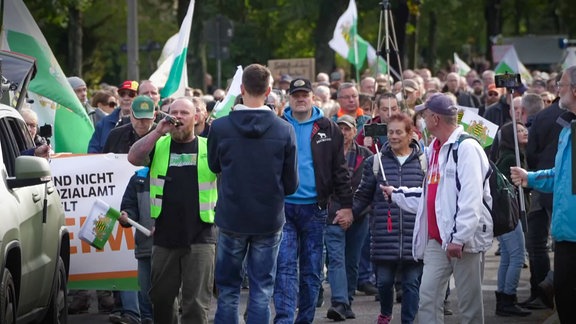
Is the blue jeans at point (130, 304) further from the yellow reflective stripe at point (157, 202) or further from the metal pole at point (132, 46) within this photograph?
the metal pole at point (132, 46)

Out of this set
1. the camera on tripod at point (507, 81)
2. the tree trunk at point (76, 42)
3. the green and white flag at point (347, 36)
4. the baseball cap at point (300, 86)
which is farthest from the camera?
the tree trunk at point (76, 42)

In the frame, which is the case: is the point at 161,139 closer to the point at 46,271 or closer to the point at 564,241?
the point at 46,271

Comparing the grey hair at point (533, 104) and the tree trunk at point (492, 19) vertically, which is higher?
the tree trunk at point (492, 19)

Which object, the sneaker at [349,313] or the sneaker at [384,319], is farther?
the sneaker at [349,313]

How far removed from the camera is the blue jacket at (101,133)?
572 inches

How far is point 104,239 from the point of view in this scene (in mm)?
11656

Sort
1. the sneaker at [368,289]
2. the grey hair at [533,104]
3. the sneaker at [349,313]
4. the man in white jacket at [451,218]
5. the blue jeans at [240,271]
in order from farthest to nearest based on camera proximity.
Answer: the grey hair at [533,104] → the sneaker at [368,289] → the sneaker at [349,313] → the blue jeans at [240,271] → the man in white jacket at [451,218]

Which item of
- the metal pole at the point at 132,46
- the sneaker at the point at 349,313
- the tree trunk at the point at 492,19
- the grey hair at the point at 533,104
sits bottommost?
the sneaker at the point at 349,313

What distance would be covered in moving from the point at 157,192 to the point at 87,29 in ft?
139

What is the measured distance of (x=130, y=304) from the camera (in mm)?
12859

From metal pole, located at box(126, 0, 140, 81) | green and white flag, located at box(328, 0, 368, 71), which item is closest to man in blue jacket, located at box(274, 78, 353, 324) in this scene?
green and white flag, located at box(328, 0, 368, 71)

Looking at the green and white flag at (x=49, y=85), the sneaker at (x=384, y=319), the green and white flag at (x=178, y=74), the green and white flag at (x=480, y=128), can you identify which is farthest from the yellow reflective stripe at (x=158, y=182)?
the green and white flag at (x=178, y=74)

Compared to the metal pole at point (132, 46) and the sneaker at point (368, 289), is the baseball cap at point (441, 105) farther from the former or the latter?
the metal pole at point (132, 46)

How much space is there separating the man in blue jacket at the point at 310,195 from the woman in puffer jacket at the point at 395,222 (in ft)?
0.95
